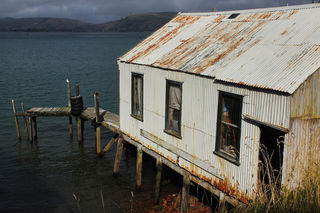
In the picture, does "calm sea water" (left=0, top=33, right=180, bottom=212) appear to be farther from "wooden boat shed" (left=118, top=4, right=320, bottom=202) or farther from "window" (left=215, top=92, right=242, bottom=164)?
"window" (left=215, top=92, right=242, bottom=164)

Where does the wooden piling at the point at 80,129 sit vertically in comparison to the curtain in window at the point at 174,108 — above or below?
below

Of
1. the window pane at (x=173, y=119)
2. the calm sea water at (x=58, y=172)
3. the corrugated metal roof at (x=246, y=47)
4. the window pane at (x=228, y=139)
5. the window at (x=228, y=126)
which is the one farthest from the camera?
the calm sea water at (x=58, y=172)

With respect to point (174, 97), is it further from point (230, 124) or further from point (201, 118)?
point (230, 124)

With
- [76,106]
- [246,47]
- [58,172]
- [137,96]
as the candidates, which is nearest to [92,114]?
[76,106]

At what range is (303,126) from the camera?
843cm

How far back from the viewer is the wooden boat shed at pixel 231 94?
27.7 ft

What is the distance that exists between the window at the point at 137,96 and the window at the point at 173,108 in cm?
206

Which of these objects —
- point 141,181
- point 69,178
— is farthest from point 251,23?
point 69,178

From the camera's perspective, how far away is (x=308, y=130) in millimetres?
8570

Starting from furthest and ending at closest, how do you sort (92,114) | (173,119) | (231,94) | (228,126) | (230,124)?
(92,114)
(173,119)
(228,126)
(230,124)
(231,94)

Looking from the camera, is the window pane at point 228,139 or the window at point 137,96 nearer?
the window pane at point 228,139

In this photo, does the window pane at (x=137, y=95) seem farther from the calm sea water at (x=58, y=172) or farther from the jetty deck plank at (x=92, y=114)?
the calm sea water at (x=58, y=172)

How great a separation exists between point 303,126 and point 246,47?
11.1 feet

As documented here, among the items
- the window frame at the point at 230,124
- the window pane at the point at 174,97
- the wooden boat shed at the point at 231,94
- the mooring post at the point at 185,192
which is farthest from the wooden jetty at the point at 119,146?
the window pane at the point at 174,97
